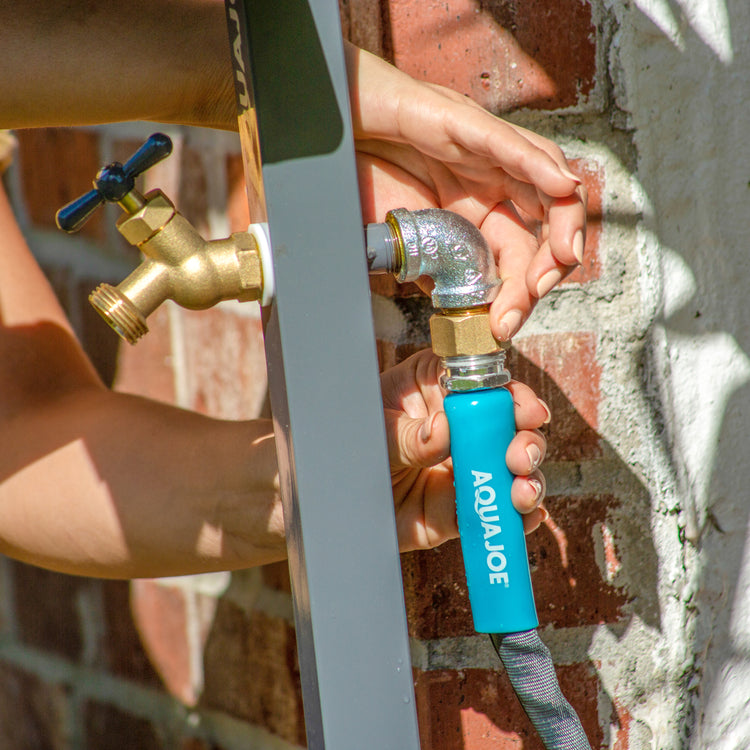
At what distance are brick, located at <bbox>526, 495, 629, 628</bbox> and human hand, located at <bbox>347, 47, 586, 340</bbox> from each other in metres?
0.14

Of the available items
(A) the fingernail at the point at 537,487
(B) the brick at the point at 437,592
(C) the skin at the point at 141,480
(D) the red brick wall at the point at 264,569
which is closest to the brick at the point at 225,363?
(D) the red brick wall at the point at 264,569

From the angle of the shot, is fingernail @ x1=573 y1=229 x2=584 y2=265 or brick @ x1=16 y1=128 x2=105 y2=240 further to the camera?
brick @ x1=16 y1=128 x2=105 y2=240

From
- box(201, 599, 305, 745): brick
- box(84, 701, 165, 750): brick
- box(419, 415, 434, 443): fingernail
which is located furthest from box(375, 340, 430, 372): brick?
box(84, 701, 165, 750): brick

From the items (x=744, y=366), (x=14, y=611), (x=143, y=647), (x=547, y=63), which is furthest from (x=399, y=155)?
(x=14, y=611)

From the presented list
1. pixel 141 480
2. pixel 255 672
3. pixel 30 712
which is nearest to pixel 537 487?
pixel 141 480

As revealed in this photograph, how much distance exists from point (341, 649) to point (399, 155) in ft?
0.66

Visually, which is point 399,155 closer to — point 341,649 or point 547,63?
point 547,63

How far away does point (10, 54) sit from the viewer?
310 millimetres

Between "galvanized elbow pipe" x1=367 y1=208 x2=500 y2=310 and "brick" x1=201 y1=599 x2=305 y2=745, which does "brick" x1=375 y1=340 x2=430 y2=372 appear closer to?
"galvanized elbow pipe" x1=367 y1=208 x2=500 y2=310

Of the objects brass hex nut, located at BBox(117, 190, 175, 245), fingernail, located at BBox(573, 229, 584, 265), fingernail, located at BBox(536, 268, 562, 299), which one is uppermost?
brass hex nut, located at BBox(117, 190, 175, 245)

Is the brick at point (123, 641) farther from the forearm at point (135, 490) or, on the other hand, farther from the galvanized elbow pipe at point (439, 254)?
the galvanized elbow pipe at point (439, 254)

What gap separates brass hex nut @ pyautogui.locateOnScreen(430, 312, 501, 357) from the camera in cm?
30

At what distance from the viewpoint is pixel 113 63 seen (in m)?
0.33

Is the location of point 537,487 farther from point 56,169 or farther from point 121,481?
point 56,169
